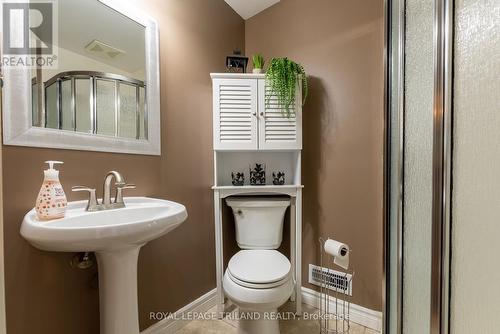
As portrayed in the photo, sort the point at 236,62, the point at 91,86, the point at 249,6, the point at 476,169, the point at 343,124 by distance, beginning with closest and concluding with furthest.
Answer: the point at 476,169, the point at 91,86, the point at 343,124, the point at 236,62, the point at 249,6

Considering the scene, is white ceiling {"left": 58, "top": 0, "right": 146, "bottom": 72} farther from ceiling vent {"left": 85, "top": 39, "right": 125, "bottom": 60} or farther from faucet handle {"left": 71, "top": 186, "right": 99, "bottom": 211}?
faucet handle {"left": 71, "top": 186, "right": 99, "bottom": 211}

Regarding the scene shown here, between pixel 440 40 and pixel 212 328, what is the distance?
1.78m

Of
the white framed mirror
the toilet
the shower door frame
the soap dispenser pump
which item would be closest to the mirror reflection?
the white framed mirror

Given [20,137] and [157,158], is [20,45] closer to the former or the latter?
[20,137]

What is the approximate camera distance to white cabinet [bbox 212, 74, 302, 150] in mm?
1605

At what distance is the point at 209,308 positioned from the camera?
5.59 ft

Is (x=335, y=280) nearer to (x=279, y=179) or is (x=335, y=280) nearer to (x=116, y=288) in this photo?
(x=279, y=179)

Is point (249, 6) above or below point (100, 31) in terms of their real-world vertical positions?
above

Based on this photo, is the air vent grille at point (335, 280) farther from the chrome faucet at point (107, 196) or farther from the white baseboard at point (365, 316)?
the chrome faucet at point (107, 196)

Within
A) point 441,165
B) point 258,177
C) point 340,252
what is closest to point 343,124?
point 258,177

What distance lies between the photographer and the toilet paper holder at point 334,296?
59.8 inches

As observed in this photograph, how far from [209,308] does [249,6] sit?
233cm
